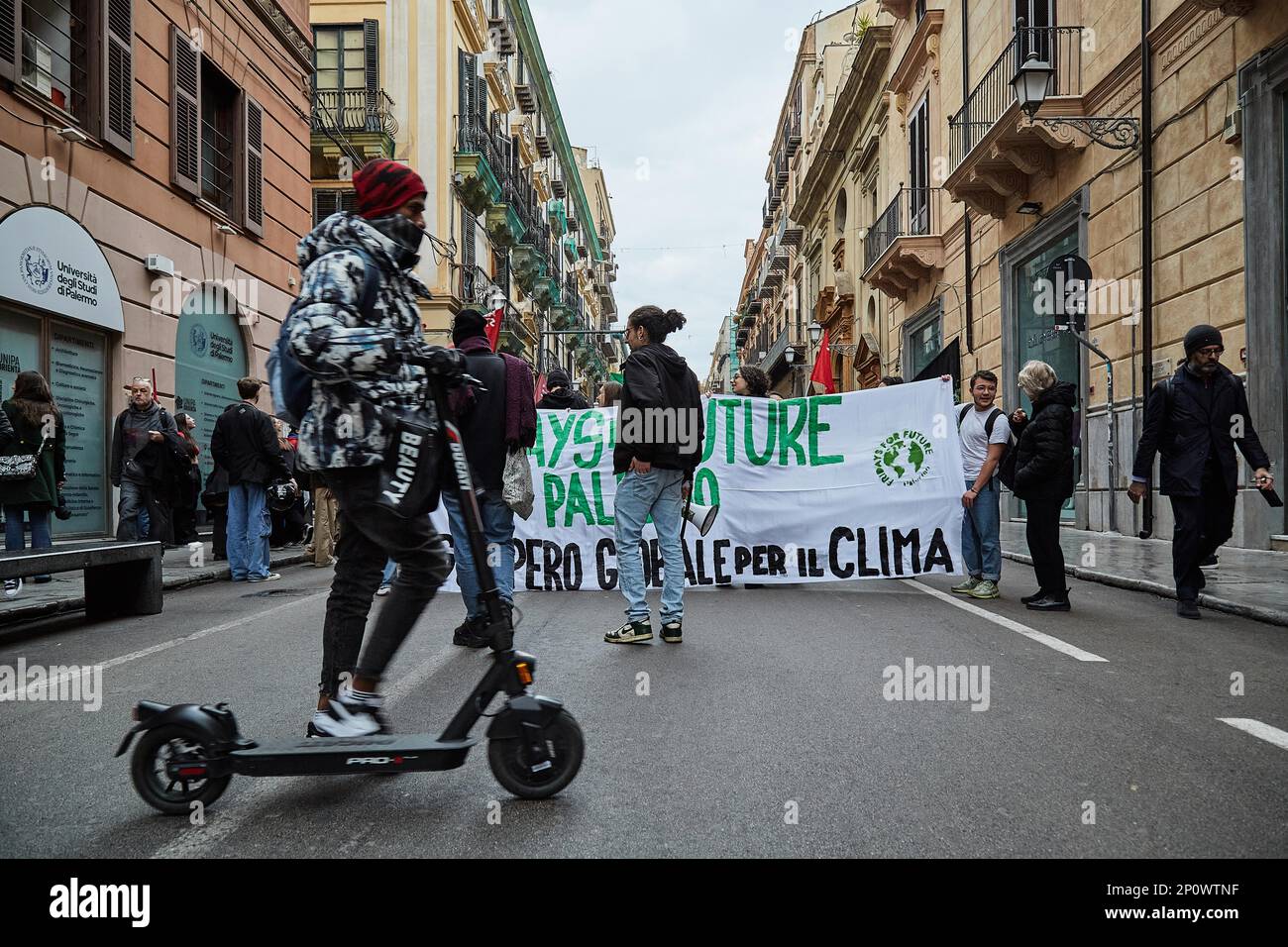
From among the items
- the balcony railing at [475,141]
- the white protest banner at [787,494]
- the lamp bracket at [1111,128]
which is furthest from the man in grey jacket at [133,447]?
the balcony railing at [475,141]

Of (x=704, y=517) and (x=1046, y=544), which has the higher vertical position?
(x=704, y=517)

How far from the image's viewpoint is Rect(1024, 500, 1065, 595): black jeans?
23.6ft

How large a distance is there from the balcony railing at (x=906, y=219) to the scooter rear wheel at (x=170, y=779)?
20.5 meters

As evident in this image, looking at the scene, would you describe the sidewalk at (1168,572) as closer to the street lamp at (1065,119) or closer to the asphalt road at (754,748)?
the asphalt road at (754,748)

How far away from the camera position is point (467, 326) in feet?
19.1

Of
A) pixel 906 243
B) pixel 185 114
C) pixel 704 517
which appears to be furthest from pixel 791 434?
pixel 906 243

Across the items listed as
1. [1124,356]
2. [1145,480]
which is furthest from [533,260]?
[1145,480]

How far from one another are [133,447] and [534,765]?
27.9 ft

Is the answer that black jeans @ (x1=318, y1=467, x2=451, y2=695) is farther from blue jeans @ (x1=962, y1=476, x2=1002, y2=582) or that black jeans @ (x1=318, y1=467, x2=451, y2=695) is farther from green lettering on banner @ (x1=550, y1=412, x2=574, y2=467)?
blue jeans @ (x1=962, y1=476, x2=1002, y2=582)

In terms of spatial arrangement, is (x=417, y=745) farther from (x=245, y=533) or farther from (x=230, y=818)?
(x=245, y=533)

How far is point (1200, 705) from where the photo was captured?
13.9 feet

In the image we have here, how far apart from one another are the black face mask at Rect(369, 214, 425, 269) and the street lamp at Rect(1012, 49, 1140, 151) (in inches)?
453

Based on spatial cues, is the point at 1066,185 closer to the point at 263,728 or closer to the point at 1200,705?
the point at 1200,705

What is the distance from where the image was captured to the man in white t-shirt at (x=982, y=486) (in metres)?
7.97
